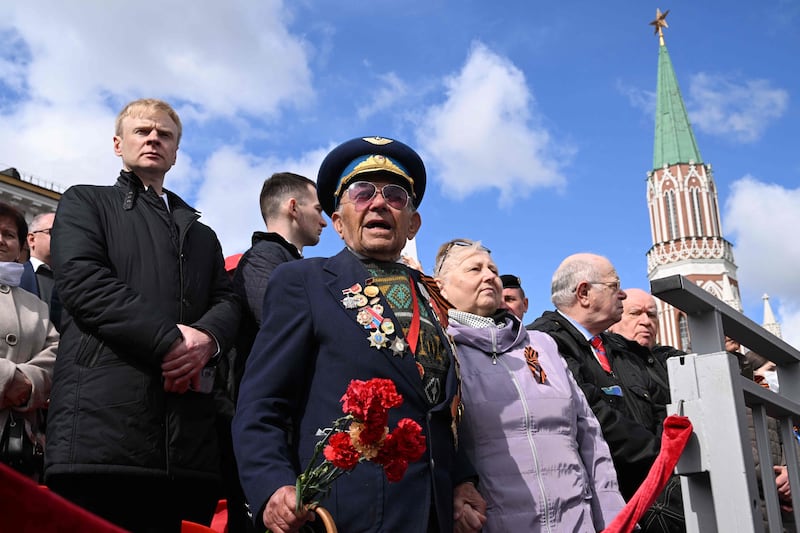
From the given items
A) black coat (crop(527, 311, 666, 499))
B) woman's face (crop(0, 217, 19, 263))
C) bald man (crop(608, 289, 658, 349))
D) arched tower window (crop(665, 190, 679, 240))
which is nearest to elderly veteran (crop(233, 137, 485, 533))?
black coat (crop(527, 311, 666, 499))

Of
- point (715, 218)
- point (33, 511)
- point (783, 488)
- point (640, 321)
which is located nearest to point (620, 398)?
point (783, 488)

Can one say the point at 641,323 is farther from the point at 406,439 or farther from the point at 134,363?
the point at 406,439

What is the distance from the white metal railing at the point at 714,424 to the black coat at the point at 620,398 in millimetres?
1199

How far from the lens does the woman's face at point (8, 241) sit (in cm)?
426

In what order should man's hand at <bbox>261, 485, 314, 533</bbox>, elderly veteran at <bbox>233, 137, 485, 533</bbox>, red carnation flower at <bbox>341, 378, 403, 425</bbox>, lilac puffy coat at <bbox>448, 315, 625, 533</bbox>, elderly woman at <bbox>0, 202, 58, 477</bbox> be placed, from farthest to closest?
elderly woman at <bbox>0, 202, 58, 477</bbox>, lilac puffy coat at <bbox>448, 315, 625, 533</bbox>, elderly veteran at <bbox>233, 137, 485, 533</bbox>, man's hand at <bbox>261, 485, 314, 533</bbox>, red carnation flower at <bbox>341, 378, 403, 425</bbox>

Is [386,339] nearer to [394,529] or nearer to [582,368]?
[394,529]

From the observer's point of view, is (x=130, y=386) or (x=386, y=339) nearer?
(x=386, y=339)

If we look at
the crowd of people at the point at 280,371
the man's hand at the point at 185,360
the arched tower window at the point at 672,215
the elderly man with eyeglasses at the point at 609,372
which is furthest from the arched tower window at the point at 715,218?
the man's hand at the point at 185,360

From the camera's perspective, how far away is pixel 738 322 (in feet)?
10.8

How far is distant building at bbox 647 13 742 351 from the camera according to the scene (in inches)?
2753

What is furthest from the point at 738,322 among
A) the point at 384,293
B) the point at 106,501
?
the point at 106,501

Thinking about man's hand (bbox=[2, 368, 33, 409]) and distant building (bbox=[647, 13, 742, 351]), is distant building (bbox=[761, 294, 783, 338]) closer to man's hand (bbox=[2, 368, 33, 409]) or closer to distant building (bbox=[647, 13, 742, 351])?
distant building (bbox=[647, 13, 742, 351])

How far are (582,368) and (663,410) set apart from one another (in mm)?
611

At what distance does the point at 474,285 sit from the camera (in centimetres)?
421
